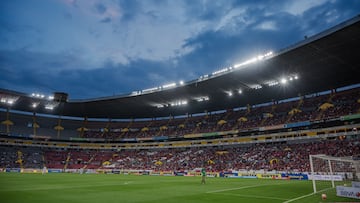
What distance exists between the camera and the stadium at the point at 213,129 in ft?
106

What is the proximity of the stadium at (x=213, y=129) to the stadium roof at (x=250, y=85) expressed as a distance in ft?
0.65

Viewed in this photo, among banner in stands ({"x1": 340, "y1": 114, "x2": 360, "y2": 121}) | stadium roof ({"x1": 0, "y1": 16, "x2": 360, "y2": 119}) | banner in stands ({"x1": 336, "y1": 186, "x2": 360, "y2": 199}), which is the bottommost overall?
banner in stands ({"x1": 336, "y1": 186, "x2": 360, "y2": 199})

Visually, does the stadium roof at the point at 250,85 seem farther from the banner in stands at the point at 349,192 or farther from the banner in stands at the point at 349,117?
the banner in stands at the point at 349,192

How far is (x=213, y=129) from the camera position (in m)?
58.9

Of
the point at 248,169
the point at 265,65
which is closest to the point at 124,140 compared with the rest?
the point at 248,169

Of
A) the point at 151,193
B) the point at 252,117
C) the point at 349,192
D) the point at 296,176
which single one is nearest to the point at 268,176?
the point at 296,176

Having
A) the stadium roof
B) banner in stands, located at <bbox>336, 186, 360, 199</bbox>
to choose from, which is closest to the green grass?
banner in stands, located at <bbox>336, 186, 360, 199</bbox>

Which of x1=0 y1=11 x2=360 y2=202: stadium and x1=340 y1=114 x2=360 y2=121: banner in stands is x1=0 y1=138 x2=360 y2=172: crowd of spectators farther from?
x1=340 y1=114 x2=360 y2=121: banner in stands

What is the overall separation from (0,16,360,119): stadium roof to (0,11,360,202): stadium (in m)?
0.20

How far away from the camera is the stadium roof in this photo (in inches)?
1237

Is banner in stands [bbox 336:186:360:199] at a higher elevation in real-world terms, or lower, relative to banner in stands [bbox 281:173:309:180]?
higher

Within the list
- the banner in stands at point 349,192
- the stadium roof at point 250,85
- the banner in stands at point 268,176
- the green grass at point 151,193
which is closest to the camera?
the banner in stands at point 349,192

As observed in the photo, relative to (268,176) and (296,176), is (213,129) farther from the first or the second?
(296,176)

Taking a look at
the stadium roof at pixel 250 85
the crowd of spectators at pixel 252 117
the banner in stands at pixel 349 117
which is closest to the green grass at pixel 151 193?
the stadium roof at pixel 250 85
